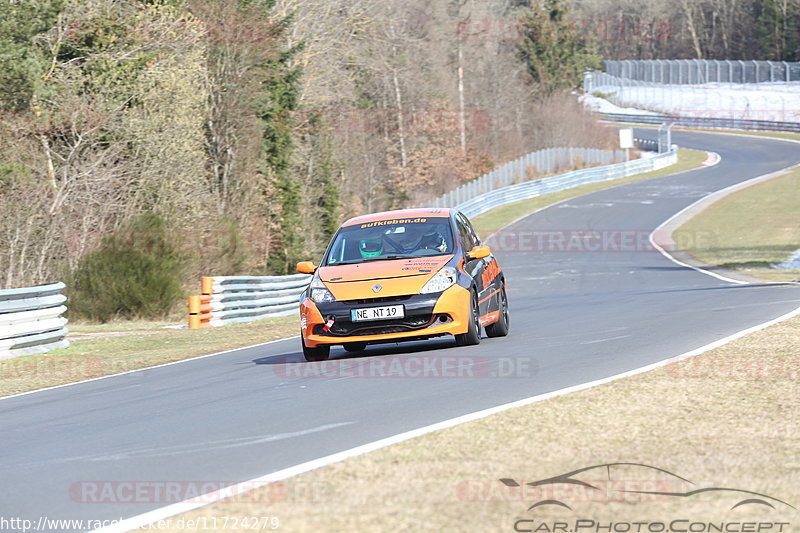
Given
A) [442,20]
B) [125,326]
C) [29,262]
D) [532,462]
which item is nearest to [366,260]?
[532,462]

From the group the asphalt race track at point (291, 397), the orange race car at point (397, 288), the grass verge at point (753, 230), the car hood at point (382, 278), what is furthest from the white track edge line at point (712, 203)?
the car hood at point (382, 278)

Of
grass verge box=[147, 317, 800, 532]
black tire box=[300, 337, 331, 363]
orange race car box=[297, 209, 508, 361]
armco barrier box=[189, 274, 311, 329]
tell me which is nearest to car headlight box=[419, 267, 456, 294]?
orange race car box=[297, 209, 508, 361]

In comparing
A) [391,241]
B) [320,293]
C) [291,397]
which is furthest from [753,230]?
[291,397]

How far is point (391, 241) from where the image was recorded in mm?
13398

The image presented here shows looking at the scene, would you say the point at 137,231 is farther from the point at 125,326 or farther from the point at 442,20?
the point at 442,20

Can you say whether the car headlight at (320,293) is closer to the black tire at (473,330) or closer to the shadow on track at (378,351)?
the shadow on track at (378,351)

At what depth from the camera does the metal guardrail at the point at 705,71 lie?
109m

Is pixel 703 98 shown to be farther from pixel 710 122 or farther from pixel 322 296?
pixel 322 296

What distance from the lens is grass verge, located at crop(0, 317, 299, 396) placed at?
13.5 meters

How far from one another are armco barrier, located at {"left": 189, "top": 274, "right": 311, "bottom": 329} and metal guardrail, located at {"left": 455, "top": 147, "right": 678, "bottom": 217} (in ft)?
96.9

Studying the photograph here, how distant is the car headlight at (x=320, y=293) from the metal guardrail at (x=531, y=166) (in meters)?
43.2

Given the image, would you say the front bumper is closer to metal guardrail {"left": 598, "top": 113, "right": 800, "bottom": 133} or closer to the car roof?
the car roof

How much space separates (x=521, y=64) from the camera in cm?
9612

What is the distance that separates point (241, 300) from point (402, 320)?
11.1m
